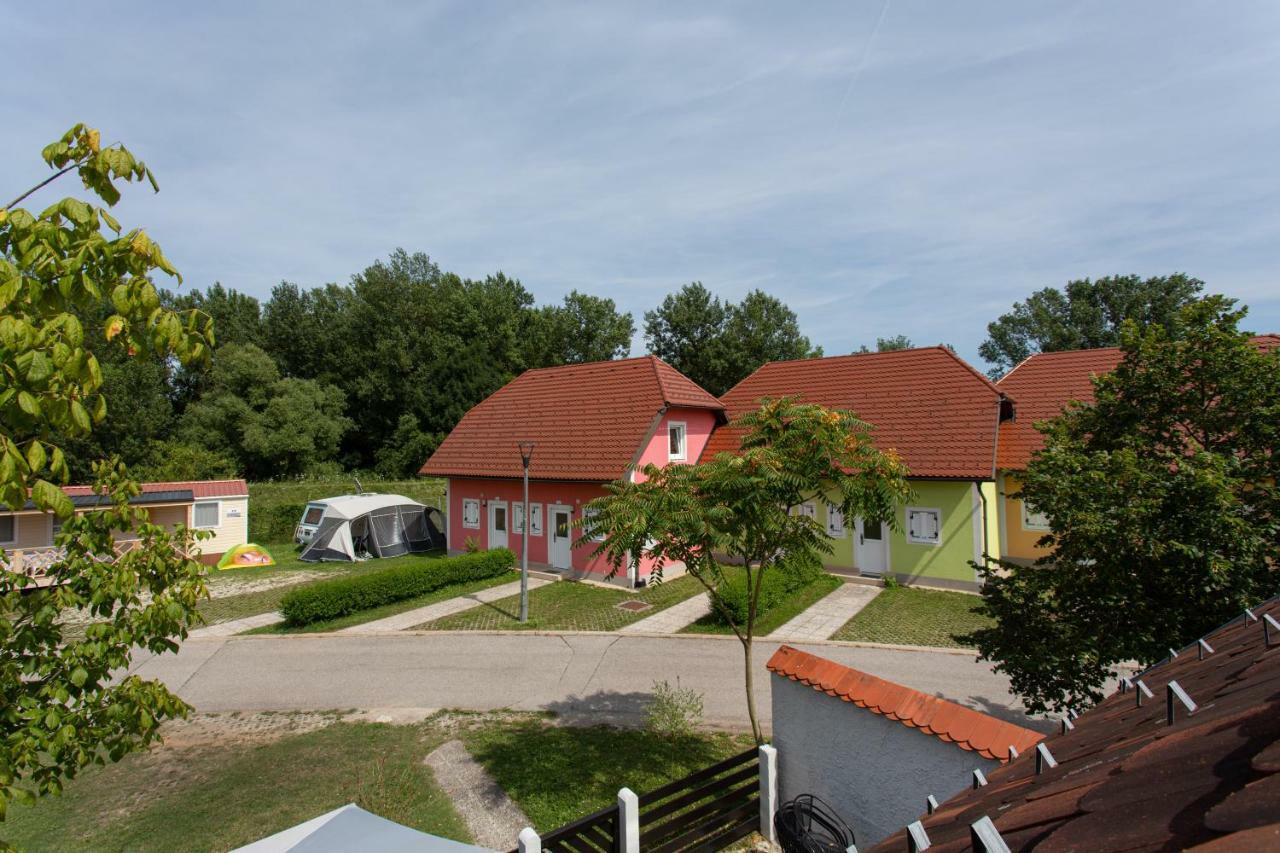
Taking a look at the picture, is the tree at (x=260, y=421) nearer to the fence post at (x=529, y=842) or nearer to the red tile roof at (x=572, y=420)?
the red tile roof at (x=572, y=420)

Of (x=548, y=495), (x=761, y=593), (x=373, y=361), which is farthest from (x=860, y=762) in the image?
(x=373, y=361)

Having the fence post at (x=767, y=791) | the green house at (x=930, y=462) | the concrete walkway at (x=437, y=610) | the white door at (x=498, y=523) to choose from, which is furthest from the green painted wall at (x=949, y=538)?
the white door at (x=498, y=523)

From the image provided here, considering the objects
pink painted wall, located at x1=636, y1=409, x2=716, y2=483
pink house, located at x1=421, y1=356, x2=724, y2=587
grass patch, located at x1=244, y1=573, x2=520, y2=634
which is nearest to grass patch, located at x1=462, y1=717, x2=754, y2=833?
grass patch, located at x1=244, y1=573, x2=520, y2=634

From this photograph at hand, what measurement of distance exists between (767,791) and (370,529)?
71.8ft

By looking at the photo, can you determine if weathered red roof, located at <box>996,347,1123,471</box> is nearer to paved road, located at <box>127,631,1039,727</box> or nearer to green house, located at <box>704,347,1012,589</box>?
green house, located at <box>704,347,1012,589</box>

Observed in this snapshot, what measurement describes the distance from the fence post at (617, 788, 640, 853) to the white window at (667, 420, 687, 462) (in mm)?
16121

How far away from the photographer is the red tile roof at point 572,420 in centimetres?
2086

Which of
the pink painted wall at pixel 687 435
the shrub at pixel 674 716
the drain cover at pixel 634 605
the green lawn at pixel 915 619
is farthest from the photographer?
the pink painted wall at pixel 687 435

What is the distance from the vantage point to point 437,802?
7969 millimetres

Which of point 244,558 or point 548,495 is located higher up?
point 548,495

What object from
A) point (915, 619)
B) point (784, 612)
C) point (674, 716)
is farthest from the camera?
point (784, 612)

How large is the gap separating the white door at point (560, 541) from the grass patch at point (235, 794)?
37.0ft

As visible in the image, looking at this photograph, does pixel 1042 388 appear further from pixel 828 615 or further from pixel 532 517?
pixel 532 517

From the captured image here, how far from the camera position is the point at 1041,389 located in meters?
21.5
